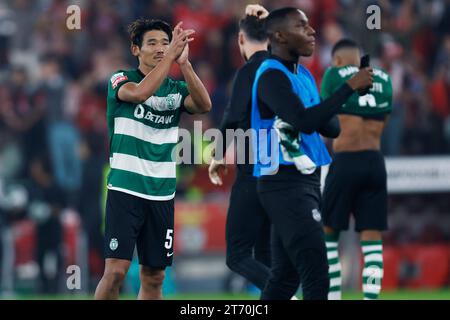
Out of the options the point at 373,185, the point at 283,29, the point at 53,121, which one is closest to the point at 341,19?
the point at 53,121

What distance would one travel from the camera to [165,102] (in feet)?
28.7

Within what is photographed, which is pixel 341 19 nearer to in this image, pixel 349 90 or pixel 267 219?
pixel 267 219

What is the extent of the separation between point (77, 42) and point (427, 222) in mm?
6291

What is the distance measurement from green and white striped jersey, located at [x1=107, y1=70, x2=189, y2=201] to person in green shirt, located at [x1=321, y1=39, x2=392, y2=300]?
232 centimetres

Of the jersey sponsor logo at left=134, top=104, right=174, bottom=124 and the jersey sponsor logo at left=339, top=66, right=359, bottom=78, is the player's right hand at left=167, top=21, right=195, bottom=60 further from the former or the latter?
the jersey sponsor logo at left=339, top=66, right=359, bottom=78

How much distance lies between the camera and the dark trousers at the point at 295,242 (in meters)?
8.21

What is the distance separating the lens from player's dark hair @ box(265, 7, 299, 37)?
27.9ft

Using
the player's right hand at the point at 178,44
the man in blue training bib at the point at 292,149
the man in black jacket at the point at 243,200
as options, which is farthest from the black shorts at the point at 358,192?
the player's right hand at the point at 178,44

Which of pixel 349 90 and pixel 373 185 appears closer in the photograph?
pixel 349 90

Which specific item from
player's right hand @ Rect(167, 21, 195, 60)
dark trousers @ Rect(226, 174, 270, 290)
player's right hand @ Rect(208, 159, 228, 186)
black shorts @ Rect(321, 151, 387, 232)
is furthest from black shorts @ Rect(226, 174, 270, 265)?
player's right hand @ Rect(167, 21, 195, 60)

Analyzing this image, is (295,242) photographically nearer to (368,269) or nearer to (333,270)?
(368,269)

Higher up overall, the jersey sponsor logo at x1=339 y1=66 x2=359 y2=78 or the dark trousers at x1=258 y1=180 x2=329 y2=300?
the jersey sponsor logo at x1=339 y1=66 x2=359 y2=78

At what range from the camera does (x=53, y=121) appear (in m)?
17.2
